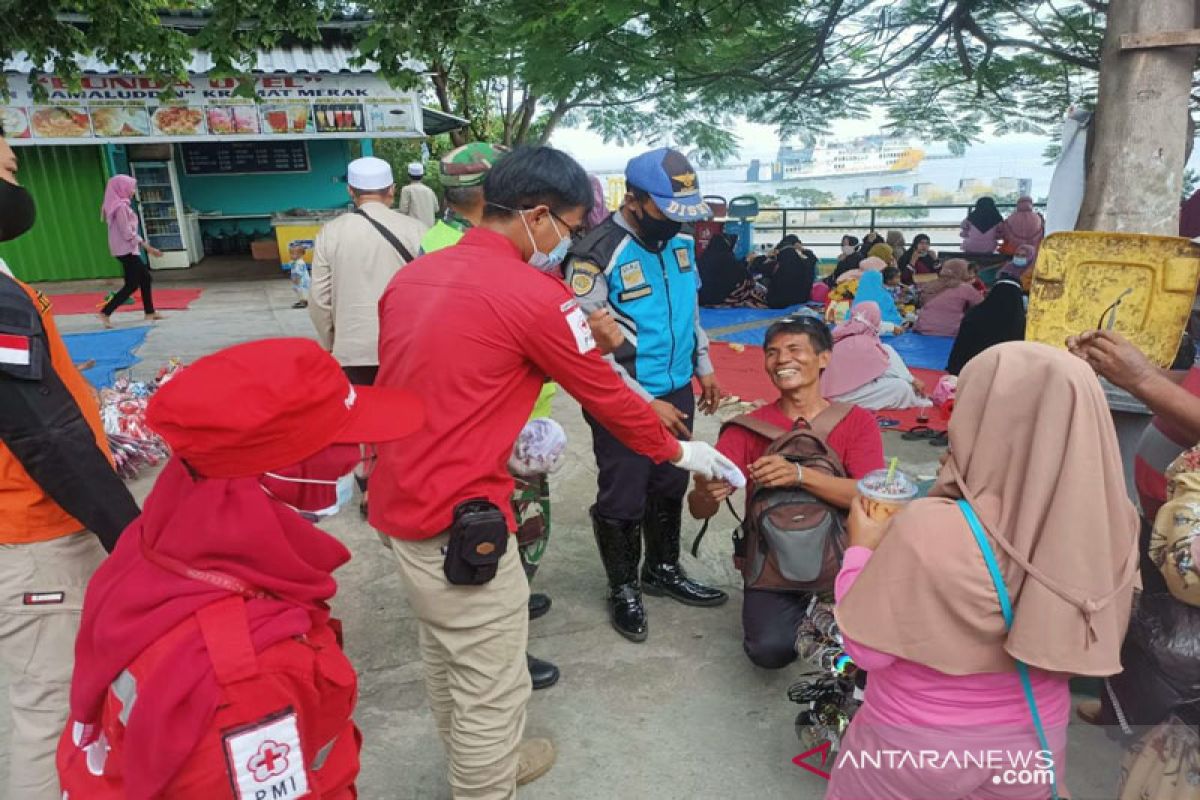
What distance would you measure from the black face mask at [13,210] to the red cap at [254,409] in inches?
38.5

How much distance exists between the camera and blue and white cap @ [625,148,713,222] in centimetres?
296

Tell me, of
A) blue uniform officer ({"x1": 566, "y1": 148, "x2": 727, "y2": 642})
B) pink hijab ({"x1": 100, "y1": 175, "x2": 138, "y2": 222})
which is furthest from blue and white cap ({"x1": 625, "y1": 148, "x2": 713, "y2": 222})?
pink hijab ({"x1": 100, "y1": 175, "x2": 138, "y2": 222})

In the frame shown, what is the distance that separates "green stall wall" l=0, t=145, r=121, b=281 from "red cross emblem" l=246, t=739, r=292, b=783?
15.1 meters

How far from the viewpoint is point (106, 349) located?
324 inches

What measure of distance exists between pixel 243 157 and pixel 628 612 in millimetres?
14546

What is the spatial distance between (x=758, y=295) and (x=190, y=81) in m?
9.19

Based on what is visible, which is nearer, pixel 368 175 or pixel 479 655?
pixel 479 655

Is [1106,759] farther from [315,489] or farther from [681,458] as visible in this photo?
[315,489]

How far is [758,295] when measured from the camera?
11.1 meters

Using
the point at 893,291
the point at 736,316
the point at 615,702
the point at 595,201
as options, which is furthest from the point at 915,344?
the point at 595,201

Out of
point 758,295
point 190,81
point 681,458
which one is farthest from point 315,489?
point 190,81

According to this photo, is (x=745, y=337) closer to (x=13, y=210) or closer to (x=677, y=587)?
(x=677, y=587)

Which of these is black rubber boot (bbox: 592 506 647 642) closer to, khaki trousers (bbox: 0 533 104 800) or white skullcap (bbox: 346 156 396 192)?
khaki trousers (bbox: 0 533 104 800)

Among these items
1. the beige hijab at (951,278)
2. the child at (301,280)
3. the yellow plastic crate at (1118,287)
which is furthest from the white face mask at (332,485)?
the beige hijab at (951,278)
